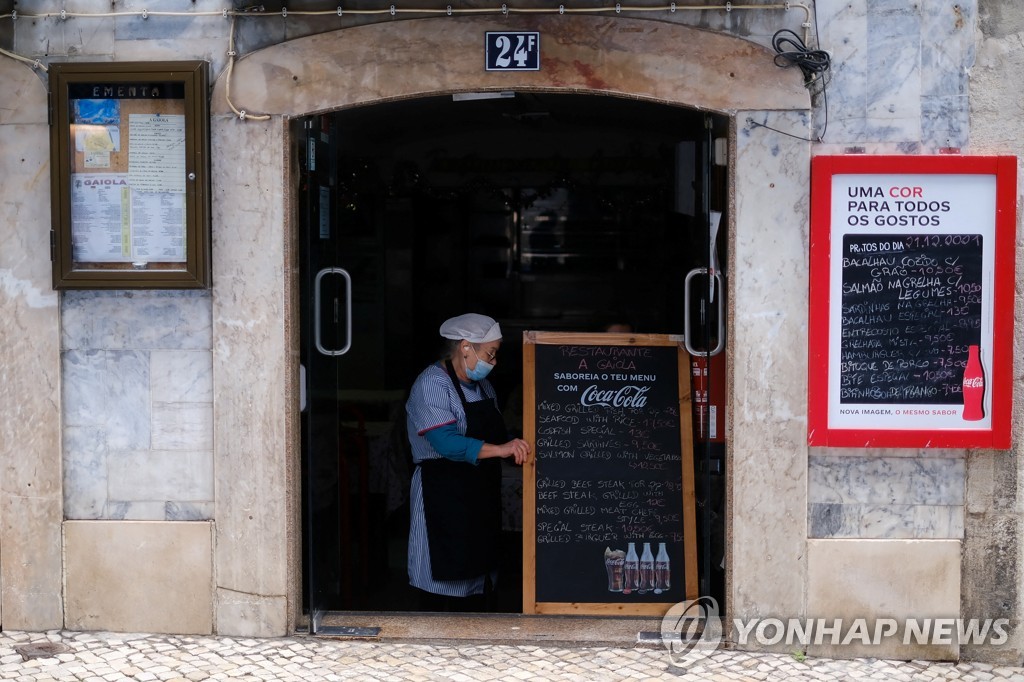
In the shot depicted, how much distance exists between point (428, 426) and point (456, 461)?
0.93 feet

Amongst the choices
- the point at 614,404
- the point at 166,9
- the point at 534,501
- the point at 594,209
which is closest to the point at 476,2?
the point at 166,9

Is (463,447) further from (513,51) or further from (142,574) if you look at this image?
(513,51)

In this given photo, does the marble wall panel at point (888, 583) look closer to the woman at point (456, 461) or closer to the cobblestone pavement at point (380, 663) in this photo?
the cobblestone pavement at point (380, 663)

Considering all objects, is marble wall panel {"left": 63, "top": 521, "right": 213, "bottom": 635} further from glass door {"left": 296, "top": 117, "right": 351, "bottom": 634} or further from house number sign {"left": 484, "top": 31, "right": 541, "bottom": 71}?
house number sign {"left": 484, "top": 31, "right": 541, "bottom": 71}

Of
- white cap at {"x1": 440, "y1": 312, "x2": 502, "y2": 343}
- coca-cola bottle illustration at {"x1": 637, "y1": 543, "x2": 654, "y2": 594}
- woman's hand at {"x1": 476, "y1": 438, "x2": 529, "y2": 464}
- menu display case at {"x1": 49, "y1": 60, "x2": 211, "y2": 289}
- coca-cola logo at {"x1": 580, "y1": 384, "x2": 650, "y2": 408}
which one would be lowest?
coca-cola bottle illustration at {"x1": 637, "y1": 543, "x2": 654, "y2": 594}

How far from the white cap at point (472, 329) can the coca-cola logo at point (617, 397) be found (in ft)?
1.88

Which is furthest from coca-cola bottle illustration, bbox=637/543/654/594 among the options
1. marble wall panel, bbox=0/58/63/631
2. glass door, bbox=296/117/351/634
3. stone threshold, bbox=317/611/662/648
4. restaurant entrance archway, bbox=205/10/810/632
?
marble wall panel, bbox=0/58/63/631

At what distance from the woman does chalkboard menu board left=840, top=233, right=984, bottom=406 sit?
1730mm

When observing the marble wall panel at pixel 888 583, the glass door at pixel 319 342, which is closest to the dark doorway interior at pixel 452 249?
the glass door at pixel 319 342

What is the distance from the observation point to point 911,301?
518cm

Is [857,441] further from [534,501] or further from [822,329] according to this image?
[534,501]

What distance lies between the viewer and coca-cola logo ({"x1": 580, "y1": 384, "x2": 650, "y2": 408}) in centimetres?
582

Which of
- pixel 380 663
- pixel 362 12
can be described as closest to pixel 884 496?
pixel 380 663

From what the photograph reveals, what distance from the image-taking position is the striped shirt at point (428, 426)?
5695 mm
